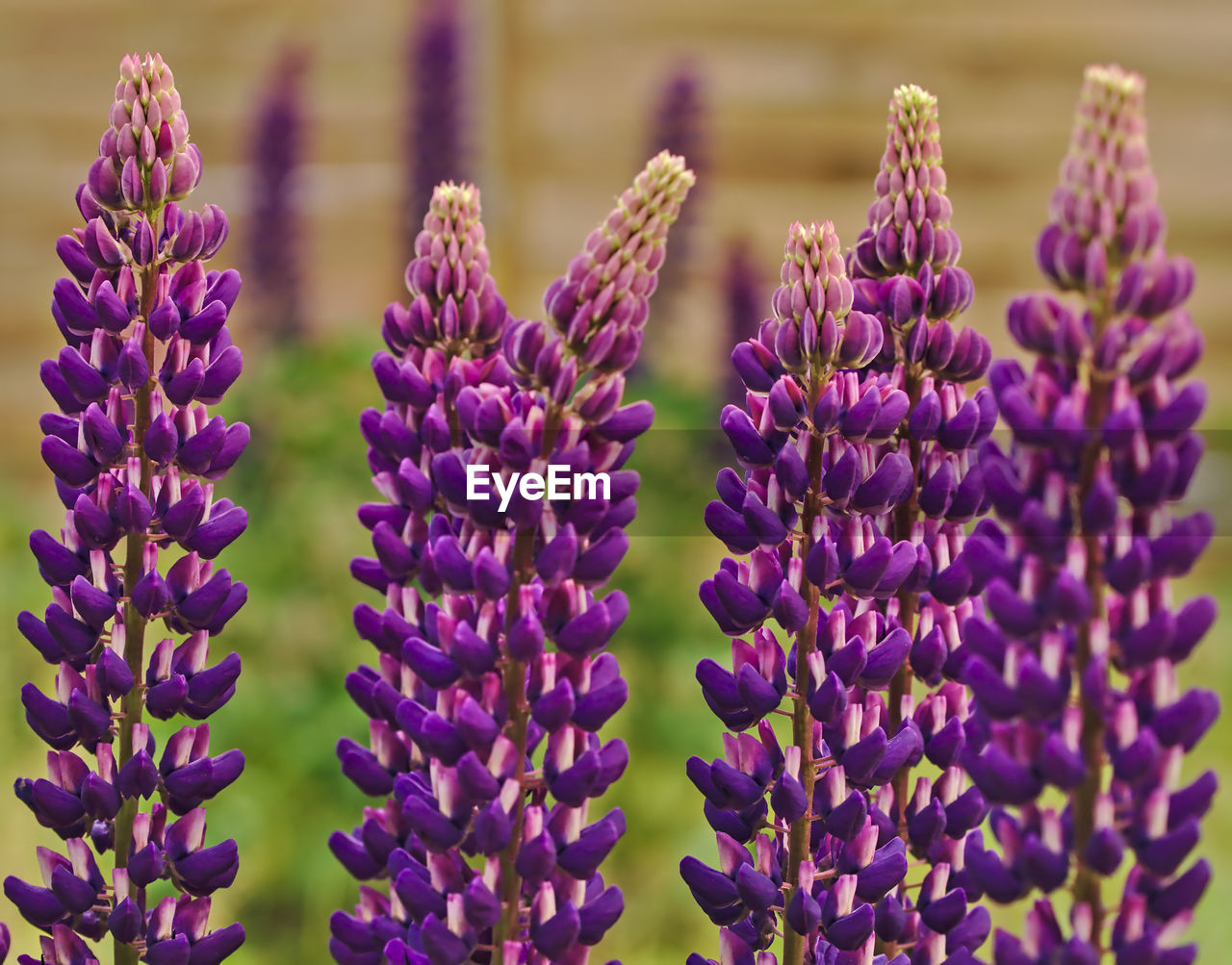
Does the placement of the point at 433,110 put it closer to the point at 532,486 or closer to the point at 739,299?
the point at 739,299

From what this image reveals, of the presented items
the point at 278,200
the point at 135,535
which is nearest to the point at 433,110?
the point at 278,200

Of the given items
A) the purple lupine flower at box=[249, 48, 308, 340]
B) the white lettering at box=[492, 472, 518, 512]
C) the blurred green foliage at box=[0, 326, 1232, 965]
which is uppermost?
the purple lupine flower at box=[249, 48, 308, 340]

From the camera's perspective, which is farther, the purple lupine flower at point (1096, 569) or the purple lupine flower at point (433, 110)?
the purple lupine flower at point (433, 110)

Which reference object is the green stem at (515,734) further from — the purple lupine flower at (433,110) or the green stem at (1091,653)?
the purple lupine flower at (433,110)

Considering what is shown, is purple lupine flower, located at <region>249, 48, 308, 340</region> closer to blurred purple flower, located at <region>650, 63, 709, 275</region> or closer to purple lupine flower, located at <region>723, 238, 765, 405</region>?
blurred purple flower, located at <region>650, 63, 709, 275</region>

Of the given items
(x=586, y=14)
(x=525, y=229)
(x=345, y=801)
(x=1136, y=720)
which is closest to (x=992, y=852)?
(x=1136, y=720)

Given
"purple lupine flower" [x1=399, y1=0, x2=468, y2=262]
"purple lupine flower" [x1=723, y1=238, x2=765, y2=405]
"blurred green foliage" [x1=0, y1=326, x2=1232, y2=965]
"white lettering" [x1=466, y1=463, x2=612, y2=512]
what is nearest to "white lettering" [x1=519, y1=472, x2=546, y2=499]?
"white lettering" [x1=466, y1=463, x2=612, y2=512]

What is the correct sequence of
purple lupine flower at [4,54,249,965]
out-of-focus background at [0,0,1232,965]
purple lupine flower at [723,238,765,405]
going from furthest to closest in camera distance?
→ out-of-focus background at [0,0,1232,965]
purple lupine flower at [723,238,765,405]
purple lupine flower at [4,54,249,965]

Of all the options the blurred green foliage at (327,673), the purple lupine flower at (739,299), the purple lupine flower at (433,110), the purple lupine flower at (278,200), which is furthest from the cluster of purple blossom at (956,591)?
the purple lupine flower at (278,200)
